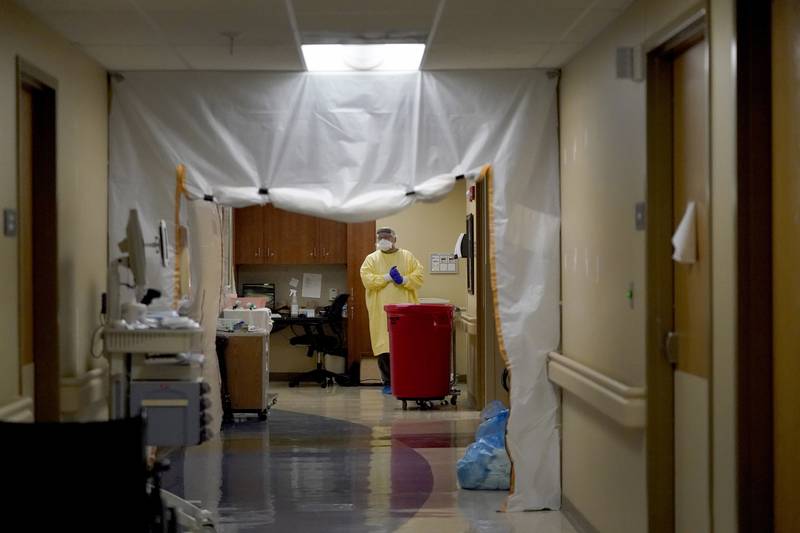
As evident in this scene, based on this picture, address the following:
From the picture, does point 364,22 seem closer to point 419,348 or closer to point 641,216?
point 641,216

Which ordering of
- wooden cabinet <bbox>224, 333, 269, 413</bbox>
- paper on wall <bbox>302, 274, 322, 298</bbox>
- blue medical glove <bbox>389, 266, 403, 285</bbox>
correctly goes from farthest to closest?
paper on wall <bbox>302, 274, 322, 298</bbox>, blue medical glove <bbox>389, 266, 403, 285</bbox>, wooden cabinet <bbox>224, 333, 269, 413</bbox>

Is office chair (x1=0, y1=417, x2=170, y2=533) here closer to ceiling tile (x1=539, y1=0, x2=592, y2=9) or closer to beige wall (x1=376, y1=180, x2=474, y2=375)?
ceiling tile (x1=539, y1=0, x2=592, y2=9)

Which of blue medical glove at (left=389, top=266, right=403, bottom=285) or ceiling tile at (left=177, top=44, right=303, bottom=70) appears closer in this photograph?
ceiling tile at (left=177, top=44, right=303, bottom=70)

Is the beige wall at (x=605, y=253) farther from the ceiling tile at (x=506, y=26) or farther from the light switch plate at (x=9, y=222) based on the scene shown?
the light switch plate at (x=9, y=222)

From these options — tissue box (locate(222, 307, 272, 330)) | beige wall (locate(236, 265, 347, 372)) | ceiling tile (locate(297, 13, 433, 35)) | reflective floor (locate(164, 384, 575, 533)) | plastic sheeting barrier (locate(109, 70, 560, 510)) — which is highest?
ceiling tile (locate(297, 13, 433, 35))

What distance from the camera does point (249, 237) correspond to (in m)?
10.7

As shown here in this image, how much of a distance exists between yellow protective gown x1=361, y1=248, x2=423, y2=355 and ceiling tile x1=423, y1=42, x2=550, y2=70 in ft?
15.7

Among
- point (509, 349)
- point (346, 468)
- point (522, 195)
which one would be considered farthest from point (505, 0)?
point (346, 468)

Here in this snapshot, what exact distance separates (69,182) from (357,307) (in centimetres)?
624

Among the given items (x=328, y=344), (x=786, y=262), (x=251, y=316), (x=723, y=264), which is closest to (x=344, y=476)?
(x=251, y=316)

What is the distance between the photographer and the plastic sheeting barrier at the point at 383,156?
16.5 ft

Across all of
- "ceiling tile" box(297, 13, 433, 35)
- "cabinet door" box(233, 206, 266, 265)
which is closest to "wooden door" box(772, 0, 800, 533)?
"ceiling tile" box(297, 13, 433, 35)

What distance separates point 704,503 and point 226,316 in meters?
5.44

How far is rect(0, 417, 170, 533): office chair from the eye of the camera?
9.11ft
